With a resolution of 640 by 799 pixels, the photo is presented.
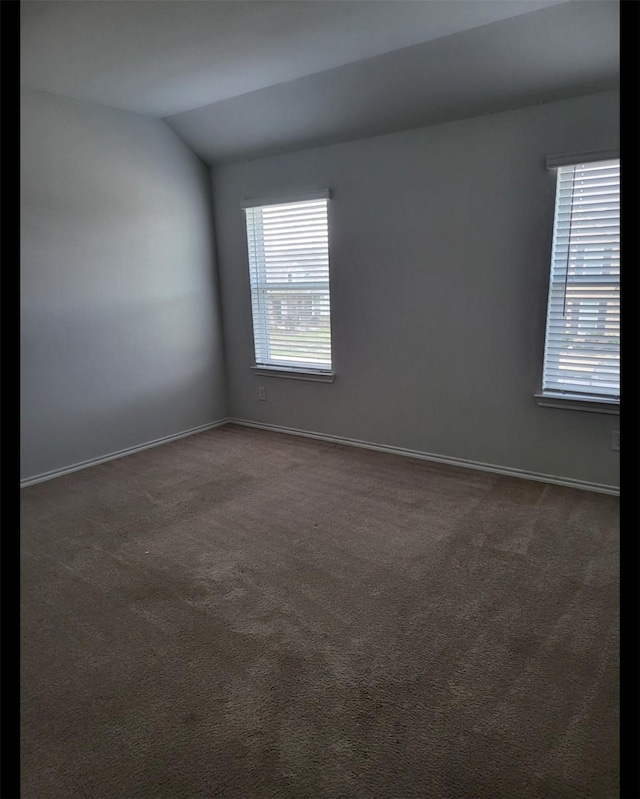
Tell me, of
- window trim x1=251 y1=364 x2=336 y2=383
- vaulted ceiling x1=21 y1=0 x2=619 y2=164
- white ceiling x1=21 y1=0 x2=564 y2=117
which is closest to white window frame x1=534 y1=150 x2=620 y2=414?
vaulted ceiling x1=21 y1=0 x2=619 y2=164

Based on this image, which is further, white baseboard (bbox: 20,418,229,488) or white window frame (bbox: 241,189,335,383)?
white window frame (bbox: 241,189,335,383)

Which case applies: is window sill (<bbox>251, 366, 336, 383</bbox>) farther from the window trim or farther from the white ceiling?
the white ceiling

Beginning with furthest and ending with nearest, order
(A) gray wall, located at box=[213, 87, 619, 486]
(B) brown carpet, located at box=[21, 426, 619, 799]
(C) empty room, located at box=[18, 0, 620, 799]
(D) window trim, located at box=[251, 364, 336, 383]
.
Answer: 1. (D) window trim, located at box=[251, 364, 336, 383]
2. (A) gray wall, located at box=[213, 87, 619, 486]
3. (C) empty room, located at box=[18, 0, 620, 799]
4. (B) brown carpet, located at box=[21, 426, 619, 799]

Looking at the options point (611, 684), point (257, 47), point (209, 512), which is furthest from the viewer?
point (209, 512)

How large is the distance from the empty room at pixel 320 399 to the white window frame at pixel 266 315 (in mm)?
26

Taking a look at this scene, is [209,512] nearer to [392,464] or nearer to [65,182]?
[392,464]

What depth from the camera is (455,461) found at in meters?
4.15

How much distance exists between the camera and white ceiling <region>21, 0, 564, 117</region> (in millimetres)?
2742

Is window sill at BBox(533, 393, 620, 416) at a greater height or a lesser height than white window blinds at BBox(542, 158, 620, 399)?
lesser

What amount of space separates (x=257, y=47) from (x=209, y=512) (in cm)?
269

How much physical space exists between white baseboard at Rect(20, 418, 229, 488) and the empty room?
0.03m

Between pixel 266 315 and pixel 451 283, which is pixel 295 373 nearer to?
pixel 266 315

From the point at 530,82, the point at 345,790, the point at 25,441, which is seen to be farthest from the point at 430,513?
the point at 25,441

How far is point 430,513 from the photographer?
3.38 metres
